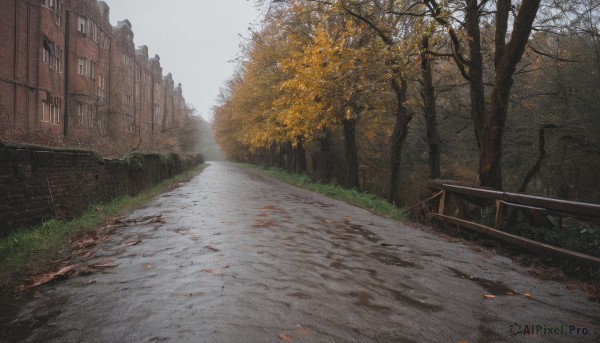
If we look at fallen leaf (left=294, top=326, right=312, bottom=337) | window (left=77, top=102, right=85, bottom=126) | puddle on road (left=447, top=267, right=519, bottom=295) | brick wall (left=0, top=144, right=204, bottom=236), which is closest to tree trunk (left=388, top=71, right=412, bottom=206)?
puddle on road (left=447, top=267, right=519, bottom=295)

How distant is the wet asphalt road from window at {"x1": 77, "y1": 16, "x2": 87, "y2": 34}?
2440 cm

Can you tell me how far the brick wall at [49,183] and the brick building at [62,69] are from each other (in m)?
4.86

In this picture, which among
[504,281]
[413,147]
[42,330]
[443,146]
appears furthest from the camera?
[413,147]

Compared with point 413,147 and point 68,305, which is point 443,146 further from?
point 68,305

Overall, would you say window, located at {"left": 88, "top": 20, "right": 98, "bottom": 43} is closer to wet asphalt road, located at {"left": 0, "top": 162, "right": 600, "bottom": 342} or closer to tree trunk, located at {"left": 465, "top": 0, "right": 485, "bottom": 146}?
wet asphalt road, located at {"left": 0, "top": 162, "right": 600, "bottom": 342}

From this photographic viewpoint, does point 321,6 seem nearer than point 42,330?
No

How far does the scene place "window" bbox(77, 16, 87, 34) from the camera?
26066 mm

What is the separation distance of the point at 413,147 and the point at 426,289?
18.9 m

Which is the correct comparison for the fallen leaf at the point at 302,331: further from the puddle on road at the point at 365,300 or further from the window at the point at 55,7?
the window at the point at 55,7

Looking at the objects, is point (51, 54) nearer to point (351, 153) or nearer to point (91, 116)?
point (91, 116)

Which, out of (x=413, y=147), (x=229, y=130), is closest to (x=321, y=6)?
(x=413, y=147)

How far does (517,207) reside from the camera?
23.5 feet

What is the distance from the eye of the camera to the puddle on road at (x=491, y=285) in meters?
4.81

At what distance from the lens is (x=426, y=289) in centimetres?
475
